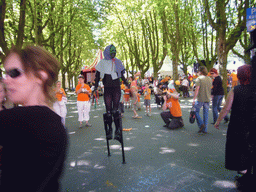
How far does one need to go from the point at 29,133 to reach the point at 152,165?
3.42m

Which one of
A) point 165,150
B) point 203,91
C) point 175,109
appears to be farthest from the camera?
point 175,109

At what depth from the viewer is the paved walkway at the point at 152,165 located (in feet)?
11.0

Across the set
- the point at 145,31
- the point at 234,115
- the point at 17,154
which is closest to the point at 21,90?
the point at 17,154

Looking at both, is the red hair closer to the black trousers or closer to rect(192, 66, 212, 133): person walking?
the black trousers

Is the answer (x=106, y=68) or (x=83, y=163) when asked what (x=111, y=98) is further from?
(x=83, y=163)

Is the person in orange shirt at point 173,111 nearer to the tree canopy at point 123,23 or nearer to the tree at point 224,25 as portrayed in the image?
the tree canopy at point 123,23

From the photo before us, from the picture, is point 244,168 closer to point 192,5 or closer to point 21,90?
point 21,90

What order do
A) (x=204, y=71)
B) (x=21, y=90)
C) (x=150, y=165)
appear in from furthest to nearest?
(x=204, y=71)
(x=150, y=165)
(x=21, y=90)

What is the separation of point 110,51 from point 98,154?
2351 mm

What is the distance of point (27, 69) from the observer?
123 cm

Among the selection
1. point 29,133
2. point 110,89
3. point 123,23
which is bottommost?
point 29,133

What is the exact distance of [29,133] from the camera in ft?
3.62

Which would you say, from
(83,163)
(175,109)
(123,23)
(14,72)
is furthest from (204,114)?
(123,23)

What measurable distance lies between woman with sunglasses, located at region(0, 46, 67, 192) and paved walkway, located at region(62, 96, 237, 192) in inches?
75.0
